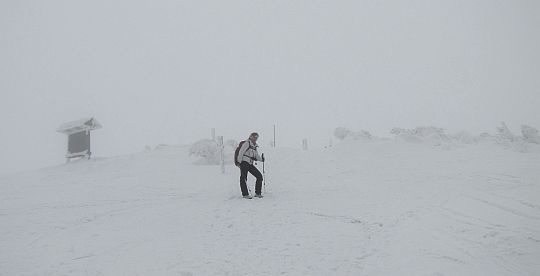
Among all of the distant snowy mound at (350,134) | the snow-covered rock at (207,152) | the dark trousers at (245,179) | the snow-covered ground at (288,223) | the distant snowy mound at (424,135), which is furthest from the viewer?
the distant snowy mound at (350,134)

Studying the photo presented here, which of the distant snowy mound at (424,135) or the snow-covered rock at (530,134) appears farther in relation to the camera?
the distant snowy mound at (424,135)

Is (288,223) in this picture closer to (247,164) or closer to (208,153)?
(247,164)

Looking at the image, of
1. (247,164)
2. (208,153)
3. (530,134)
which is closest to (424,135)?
(530,134)

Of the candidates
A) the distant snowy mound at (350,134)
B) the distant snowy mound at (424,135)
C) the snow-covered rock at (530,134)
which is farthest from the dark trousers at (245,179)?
the snow-covered rock at (530,134)

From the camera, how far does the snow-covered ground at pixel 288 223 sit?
6160 mm

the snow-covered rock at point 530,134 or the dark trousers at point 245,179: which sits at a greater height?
the snow-covered rock at point 530,134

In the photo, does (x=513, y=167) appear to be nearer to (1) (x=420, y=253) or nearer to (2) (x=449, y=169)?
(2) (x=449, y=169)

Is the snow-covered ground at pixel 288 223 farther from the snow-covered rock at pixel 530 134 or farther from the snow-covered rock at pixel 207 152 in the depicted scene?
the snow-covered rock at pixel 530 134

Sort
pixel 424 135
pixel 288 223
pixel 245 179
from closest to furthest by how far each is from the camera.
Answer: pixel 288 223, pixel 245 179, pixel 424 135

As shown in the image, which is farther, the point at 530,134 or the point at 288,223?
the point at 530,134

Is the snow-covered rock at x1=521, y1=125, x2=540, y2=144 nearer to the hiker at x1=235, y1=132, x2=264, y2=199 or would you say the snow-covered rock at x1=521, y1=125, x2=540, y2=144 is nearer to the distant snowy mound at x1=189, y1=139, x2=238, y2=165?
the distant snowy mound at x1=189, y1=139, x2=238, y2=165

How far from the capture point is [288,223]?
8516 millimetres

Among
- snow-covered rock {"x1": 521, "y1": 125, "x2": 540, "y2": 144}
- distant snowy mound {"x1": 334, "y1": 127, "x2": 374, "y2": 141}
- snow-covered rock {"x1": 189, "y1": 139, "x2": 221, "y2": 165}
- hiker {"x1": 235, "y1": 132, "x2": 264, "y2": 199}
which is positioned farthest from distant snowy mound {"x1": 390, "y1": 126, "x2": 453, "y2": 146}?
hiker {"x1": 235, "y1": 132, "x2": 264, "y2": 199}

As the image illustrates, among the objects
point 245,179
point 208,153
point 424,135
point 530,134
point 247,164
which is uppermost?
point 424,135
